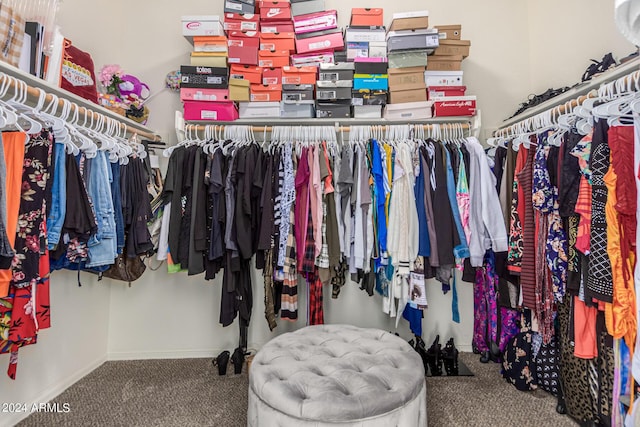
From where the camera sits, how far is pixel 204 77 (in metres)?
2.11

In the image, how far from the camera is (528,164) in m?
1.63

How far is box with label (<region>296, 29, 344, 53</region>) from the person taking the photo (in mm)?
2164

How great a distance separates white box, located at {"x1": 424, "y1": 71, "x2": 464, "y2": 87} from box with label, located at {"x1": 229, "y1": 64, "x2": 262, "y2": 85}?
1161 mm

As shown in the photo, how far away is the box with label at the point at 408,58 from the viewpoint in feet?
6.88

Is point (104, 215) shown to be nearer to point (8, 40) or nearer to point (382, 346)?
point (8, 40)

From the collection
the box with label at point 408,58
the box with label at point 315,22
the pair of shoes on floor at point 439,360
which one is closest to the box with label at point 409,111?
the box with label at point 408,58

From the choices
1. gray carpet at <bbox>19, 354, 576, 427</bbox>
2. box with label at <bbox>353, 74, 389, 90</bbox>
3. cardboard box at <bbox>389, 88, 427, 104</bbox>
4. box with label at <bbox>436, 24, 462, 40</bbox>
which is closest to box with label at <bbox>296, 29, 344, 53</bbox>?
box with label at <bbox>353, 74, 389, 90</bbox>

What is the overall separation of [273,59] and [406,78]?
Answer: 3.07 feet

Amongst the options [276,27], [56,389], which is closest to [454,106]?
[276,27]

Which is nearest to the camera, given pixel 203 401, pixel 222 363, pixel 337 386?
pixel 337 386

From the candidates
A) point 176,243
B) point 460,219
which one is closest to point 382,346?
point 460,219

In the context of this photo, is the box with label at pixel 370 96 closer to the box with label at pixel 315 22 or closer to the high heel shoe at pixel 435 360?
the box with label at pixel 315 22

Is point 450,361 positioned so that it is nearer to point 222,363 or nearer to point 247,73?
point 222,363

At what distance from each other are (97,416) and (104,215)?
1088 millimetres
